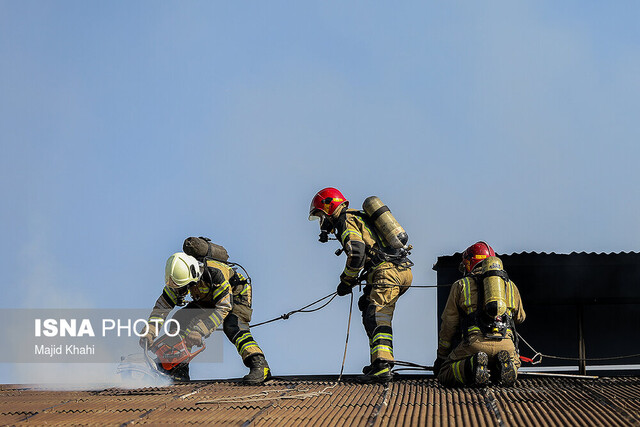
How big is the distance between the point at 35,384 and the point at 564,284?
286 inches

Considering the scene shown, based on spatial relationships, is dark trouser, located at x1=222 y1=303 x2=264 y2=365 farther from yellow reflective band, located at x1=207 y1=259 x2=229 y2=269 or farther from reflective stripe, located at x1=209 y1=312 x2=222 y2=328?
yellow reflective band, located at x1=207 y1=259 x2=229 y2=269

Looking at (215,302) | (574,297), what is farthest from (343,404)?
(574,297)

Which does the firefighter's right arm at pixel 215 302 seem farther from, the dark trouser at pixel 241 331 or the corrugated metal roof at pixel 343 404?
the corrugated metal roof at pixel 343 404

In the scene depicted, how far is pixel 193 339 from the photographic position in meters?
9.86

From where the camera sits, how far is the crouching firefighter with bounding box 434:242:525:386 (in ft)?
27.7

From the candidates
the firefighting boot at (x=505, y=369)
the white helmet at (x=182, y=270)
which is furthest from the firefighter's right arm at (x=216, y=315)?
the firefighting boot at (x=505, y=369)

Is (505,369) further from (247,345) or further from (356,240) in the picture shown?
(247,345)

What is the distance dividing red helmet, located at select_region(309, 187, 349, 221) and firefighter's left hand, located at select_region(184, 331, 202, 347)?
193 cm

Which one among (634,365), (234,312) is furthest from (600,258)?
(234,312)

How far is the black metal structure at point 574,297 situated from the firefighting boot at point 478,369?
4.41m

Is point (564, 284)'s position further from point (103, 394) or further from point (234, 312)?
point (103, 394)

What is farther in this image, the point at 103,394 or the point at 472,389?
the point at 103,394

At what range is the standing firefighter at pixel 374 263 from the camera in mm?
9422

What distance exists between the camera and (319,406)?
7445mm
